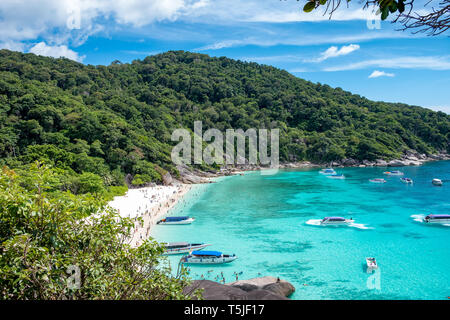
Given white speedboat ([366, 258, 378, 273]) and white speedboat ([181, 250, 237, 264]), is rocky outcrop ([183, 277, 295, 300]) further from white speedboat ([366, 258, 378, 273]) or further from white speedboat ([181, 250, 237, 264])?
white speedboat ([366, 258, 378, 273])

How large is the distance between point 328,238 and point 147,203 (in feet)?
69.3

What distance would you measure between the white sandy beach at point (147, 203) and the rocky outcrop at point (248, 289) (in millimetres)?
11239

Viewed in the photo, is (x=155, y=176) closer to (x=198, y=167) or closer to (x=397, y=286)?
(x=198, y=167)

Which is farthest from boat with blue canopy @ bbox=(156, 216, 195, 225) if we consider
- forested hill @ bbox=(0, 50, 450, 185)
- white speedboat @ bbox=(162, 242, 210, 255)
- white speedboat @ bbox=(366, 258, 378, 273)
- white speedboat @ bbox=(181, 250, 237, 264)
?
white speedboat @ bbox=(366, 258, 378, 273)

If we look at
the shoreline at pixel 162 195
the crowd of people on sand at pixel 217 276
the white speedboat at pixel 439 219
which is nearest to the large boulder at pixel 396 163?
the shoreline at pixel 162 195

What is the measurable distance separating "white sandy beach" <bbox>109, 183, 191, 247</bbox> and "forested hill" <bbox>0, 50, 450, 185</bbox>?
153 inches

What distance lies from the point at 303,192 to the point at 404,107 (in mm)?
100706

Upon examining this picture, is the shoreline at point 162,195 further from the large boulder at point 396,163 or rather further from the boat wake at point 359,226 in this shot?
the boat wake at point 359,226

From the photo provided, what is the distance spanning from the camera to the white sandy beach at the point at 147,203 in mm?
28297

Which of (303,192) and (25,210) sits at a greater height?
(25,210)

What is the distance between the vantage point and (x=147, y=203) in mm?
34469

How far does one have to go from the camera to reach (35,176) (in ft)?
16.9

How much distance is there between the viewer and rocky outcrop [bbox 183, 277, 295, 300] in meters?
11.9
